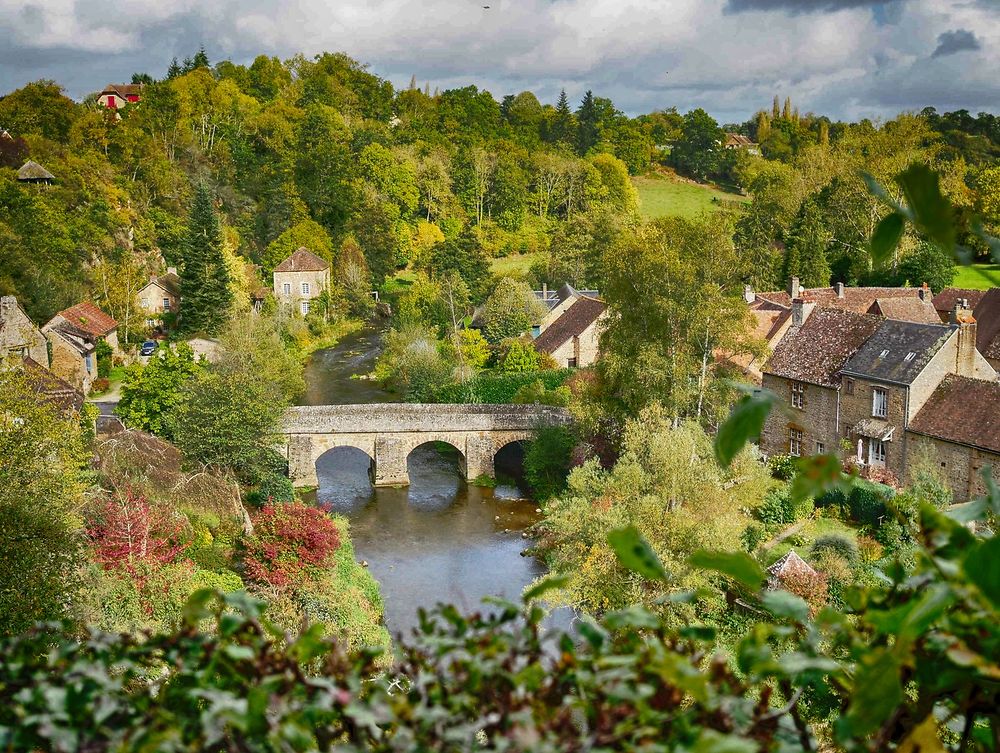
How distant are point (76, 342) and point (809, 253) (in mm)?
37041

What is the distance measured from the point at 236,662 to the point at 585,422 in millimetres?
25371

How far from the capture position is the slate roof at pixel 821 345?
2839 centimetres

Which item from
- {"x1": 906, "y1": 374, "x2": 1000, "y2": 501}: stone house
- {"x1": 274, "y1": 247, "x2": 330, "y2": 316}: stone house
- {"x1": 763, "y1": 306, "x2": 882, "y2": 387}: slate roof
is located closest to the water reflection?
{"x1": 763, "y1": 306, "x2": 882, "y2": 387}: slate roof

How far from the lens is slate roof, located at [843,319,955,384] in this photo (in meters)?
26.0

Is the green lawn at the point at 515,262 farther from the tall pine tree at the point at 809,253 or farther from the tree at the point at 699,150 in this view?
the tree at the point at 699,150

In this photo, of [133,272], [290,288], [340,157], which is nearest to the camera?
[133,272]

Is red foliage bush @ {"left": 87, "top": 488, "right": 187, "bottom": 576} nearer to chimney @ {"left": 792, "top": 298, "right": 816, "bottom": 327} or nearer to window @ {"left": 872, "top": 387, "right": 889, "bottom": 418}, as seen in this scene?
window @ {"left": 872, "top": 387, "right": 889, "bottom": 418}

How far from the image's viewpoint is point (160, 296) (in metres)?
51.8

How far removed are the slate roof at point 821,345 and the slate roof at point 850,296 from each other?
1006 centimetres

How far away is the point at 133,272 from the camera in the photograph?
4828 centimetres

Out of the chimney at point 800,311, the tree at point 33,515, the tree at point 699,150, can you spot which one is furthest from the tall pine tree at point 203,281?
the tree at point 699,150

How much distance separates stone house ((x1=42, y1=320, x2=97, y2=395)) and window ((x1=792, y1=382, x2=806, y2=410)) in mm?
26535

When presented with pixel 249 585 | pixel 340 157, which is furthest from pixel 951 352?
pixel 340 157

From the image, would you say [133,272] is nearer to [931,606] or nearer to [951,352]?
[951,352]
